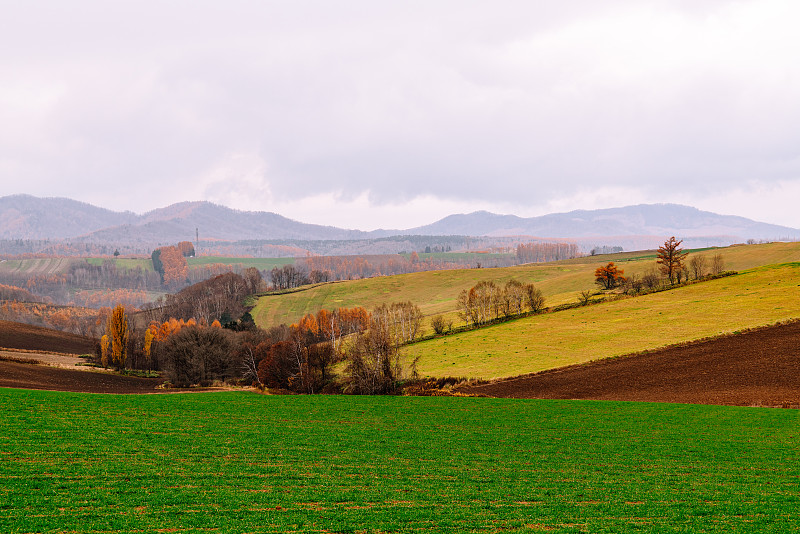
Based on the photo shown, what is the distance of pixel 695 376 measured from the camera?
5419 centimetres

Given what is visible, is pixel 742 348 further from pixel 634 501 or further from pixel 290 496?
pixel 290 496

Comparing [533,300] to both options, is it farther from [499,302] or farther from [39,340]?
[39,340]

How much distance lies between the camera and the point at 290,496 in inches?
792

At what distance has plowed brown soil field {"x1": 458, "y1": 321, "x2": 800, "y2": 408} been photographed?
4812 cm

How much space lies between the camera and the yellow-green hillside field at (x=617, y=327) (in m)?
67.1

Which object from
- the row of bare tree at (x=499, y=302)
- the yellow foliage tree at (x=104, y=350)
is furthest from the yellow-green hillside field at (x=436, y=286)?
the yellow foliage tree at (x=104, y=350)

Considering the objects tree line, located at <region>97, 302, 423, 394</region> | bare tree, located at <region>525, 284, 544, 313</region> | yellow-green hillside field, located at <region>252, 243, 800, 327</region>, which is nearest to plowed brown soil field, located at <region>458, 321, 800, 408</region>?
tree line, located at <region>97, 302, 423, 394</region>

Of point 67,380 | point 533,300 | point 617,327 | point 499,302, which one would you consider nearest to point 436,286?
point 499,302

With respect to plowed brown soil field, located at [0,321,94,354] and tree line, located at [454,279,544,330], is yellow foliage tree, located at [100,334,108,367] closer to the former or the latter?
plowed brown soil field, located at [0,321,94,354]

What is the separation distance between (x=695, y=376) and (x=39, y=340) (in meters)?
152

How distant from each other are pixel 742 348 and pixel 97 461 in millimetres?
61968

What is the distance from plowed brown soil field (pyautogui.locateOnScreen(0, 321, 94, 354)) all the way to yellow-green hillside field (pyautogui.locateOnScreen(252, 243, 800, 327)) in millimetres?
47997

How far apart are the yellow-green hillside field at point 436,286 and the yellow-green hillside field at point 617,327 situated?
44.0 metres

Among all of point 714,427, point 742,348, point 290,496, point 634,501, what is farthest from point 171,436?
point 742,348
